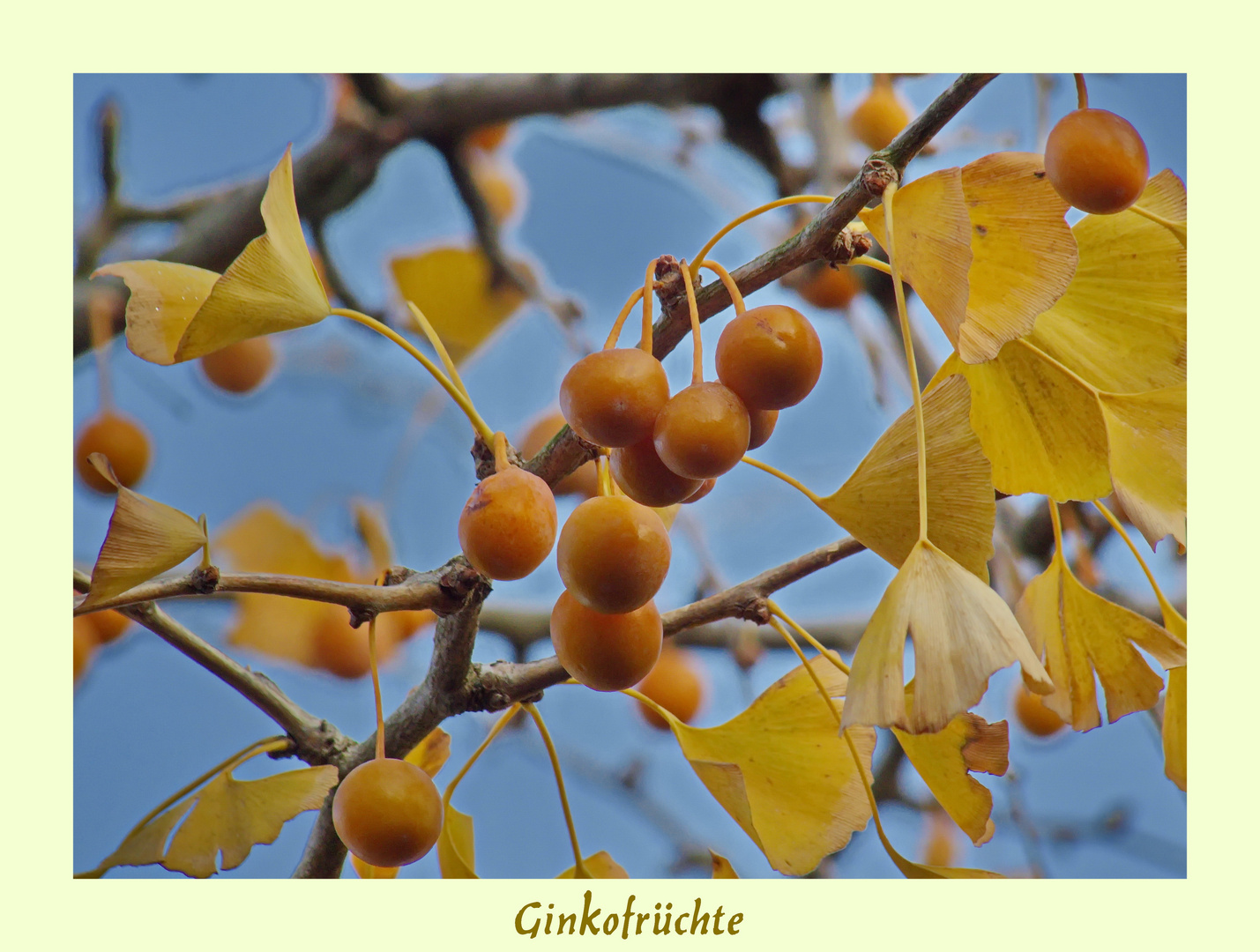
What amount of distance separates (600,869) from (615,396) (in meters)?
0.36

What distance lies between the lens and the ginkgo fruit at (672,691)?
802mm

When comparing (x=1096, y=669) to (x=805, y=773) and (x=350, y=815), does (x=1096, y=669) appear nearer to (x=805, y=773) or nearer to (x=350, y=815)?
(x=805, y=773)

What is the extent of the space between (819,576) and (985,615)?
21.4 inches

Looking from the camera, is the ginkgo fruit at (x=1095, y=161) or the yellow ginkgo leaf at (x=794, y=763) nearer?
the ginkgo fruit at (x=1095, y=161)

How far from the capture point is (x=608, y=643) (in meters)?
0.43

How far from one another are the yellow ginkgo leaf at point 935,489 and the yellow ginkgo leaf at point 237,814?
0.29 metres

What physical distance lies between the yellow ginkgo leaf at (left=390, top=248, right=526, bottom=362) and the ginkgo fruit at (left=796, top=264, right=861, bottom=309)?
23cm

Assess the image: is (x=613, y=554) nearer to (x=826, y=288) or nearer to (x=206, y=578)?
(x=206, y=578)

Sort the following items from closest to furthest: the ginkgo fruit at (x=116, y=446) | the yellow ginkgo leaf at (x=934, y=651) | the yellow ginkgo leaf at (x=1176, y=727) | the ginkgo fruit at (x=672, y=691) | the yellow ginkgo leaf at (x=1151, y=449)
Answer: the yellow ginkgo leaf at (x=934, y=651)
the yellow ginkgo leaf at (x=1151, y=449)
the yellow ginkgo leaf at (x=1176, y=727)
the ginkgo fruit at (x=116, y=446)
the ginkgo fruit at (x=672, y=691)

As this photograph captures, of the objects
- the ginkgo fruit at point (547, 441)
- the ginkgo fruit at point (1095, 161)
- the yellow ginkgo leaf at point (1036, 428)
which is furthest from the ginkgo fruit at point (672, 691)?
the ginkgo fruit at point (1095, 161)

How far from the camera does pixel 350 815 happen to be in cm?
45

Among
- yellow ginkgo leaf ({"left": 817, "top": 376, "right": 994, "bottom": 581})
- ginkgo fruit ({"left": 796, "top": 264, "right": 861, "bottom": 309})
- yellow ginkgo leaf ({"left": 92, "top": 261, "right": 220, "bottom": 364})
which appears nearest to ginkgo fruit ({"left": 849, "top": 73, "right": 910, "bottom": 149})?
ginkgo fruit ({"left": 796, "top": 264, "right": 861, "bottom": 309})

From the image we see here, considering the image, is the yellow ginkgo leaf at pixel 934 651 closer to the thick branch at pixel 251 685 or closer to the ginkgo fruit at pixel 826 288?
the thick branch at pixel 251 685
